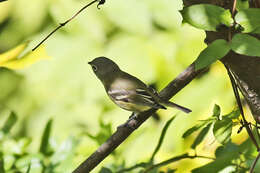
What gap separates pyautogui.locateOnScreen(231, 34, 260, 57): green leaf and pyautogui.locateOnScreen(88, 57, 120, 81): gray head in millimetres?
1114

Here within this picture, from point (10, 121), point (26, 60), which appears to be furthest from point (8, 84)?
point (26, 60)

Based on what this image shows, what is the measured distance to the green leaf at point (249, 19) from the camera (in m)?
0.76

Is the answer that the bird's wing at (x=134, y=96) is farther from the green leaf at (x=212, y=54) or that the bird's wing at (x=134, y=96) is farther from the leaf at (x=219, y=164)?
the green leaf at (x=212, y=54)

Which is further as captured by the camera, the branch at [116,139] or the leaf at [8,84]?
the leaf at [8,84]

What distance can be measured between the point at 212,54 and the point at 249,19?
3.4 inches

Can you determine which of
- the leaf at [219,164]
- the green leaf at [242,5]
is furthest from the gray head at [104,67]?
the green leaf at [242,5]

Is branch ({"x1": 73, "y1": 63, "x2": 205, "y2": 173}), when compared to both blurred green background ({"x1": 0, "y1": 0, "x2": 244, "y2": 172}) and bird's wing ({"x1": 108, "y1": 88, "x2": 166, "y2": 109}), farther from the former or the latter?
blurred green background ({"x1": 0, "y1": 0, "x2": 244, "y2": 172})

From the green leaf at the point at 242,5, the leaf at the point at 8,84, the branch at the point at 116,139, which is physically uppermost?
the leaf at the point at 8,84

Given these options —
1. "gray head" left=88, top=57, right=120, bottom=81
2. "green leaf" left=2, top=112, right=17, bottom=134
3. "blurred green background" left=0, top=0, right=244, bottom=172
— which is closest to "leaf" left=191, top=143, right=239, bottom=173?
"green leaf" left=2, top=112, right=17, bottom=134

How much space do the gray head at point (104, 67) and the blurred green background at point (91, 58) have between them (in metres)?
0.40

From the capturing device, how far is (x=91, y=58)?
2.64 meters

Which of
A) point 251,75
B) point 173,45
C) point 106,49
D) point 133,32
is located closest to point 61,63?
point 106,49

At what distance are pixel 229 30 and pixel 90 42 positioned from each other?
6.44 feet

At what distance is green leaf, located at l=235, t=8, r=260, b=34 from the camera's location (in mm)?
763
